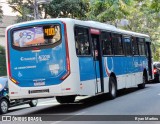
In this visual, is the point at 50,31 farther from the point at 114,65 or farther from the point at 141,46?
the point at 141,46

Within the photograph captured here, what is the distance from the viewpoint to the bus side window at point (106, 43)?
18192mm

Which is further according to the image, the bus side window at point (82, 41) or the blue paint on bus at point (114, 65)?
the blue paint on bus at point (114, 65)

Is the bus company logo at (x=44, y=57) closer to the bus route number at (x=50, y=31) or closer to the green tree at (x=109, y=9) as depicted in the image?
the bus route number at (x=50, y=31)

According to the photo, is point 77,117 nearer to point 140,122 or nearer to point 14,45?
point 140,122

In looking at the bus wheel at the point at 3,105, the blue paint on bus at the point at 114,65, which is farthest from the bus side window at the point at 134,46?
the bus wheel at the point at 3,105

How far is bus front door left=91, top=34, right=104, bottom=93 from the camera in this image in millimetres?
16844

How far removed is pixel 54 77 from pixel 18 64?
1.53 meters

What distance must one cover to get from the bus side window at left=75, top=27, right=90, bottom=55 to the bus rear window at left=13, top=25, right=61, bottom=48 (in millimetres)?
858

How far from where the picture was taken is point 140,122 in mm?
11586

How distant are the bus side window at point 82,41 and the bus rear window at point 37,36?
0.86 m

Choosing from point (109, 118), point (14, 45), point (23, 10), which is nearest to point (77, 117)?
point (109, 118)

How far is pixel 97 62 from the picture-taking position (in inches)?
675

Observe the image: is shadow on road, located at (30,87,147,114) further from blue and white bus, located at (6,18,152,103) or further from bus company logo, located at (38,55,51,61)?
bus company logo, located at (38,55,51,61)

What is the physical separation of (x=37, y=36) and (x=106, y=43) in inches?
177
